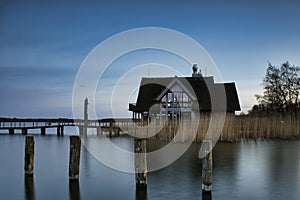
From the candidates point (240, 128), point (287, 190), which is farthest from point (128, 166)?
point (240, 128)

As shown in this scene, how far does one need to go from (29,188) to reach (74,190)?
4.71 feet

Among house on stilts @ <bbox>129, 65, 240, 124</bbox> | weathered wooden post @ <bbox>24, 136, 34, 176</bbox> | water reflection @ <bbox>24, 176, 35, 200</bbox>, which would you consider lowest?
water reflection @ <bbox>24, 176, 35, 200</bbox>

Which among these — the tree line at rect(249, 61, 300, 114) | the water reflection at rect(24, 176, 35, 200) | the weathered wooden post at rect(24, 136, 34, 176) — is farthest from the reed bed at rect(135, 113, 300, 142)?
the tree line at rect(249, 61, 300, 114)

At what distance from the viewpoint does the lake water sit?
912 cm

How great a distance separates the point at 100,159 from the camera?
A: 16109 mm

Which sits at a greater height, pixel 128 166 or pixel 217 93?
pixel 217 93

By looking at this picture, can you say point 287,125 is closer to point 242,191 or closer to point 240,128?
point 240,128

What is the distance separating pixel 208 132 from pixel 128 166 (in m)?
8.04

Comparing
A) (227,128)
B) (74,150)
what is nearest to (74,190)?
(74,150)

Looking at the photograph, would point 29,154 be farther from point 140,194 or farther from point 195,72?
point 195,72

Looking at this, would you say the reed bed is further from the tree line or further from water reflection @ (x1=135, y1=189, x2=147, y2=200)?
the tree line

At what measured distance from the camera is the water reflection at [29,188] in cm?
919

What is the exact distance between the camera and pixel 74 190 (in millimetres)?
9508

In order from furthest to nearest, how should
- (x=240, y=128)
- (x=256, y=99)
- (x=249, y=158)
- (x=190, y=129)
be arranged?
(x=256, y=99) → (x=240, y=128) → (x=190, y=129) → (x=249, y=158)
